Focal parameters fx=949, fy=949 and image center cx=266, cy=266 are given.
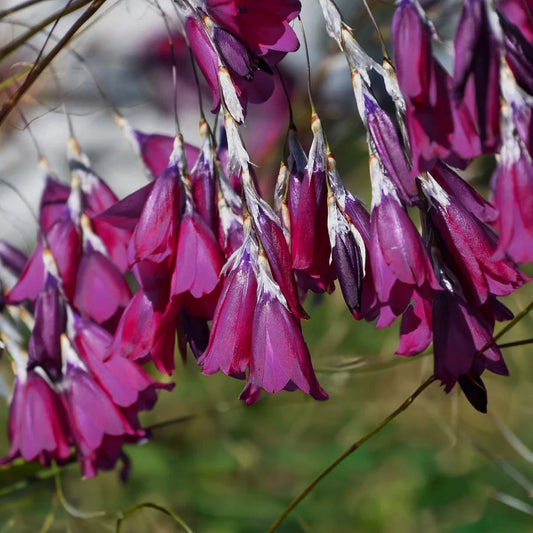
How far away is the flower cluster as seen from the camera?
0.42 m

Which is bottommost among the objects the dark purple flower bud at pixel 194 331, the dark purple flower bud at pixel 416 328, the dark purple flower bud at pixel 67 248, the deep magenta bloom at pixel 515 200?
the dark purple flower bud at pixel 416 328

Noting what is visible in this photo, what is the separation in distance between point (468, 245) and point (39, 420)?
1.13 feet

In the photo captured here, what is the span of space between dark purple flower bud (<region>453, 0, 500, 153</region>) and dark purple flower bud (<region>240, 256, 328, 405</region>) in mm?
152

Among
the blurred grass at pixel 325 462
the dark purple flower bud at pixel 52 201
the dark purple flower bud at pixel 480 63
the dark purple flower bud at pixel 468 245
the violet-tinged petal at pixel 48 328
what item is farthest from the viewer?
the blurred grass at pixel 325 462

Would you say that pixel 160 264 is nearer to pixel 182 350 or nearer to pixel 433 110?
pixel 182 350


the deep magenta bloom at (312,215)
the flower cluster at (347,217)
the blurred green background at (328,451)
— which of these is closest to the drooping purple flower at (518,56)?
the flower cluster at (347,217)

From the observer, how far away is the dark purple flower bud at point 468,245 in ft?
1.65

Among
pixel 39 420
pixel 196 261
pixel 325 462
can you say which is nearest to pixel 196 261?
pixel 196 261

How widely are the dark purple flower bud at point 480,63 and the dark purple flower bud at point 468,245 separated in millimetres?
91

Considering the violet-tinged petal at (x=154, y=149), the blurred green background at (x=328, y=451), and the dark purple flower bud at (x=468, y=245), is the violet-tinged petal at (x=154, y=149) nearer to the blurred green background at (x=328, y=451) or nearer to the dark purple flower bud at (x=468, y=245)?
the dark purple flower bud at (x=468, y=245)

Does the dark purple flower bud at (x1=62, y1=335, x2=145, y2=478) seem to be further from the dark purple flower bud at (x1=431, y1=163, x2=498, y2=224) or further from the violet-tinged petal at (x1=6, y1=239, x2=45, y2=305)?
the dark purple flower bud at (x1=431, y1=163, x2=498, y2=224)

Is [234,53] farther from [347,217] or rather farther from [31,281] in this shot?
[31,281]

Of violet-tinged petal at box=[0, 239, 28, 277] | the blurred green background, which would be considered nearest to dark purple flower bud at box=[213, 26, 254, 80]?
violet-tinged petal at box=[0, 239, 28, 277]

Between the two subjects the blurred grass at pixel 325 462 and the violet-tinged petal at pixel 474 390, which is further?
the blurred grass at pixel 325 462
